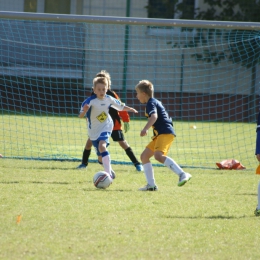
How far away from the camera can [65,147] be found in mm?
12227

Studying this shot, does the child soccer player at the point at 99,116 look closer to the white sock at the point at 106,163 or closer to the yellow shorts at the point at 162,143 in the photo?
the white sock at the point at 106,163

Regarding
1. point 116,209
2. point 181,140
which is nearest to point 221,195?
point 116,209

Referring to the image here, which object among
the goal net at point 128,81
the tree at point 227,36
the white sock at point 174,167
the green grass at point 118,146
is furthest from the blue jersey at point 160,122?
the tree at point 227,36

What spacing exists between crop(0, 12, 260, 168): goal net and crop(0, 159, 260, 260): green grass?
426cm

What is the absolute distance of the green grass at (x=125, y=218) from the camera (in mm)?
4727

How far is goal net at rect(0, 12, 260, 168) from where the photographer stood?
46.4 feet

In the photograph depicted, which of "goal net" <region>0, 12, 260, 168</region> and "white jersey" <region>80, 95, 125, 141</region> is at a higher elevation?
"white jersey" <region>80, 95, 125, 141</region>

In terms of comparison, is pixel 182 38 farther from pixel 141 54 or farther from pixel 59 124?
pixel 59 124

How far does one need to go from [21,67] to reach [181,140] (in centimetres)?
636

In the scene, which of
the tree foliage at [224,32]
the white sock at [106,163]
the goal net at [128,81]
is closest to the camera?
the white sock at [106,163]

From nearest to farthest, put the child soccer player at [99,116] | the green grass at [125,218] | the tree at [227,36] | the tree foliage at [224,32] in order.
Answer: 1. the green grass at [125,218]
2. the child soccer player at [99,116]
3. the tree at [227,36]
4. the tree foliage at [224,32]

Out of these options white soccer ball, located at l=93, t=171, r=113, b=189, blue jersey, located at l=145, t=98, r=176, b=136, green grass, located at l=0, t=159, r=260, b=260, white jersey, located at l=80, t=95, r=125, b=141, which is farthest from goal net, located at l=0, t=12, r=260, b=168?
white soccer ball, located at l=93, t=171, r=113, b=189

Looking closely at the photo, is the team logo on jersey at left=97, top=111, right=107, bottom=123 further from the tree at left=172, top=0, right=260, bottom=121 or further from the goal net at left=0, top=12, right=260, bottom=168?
the tree at left=172, top=0, right=260, bottom=121

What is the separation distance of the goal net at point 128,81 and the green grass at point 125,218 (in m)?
4.26
